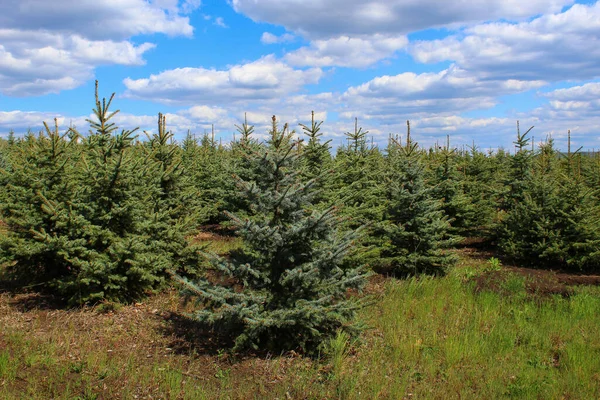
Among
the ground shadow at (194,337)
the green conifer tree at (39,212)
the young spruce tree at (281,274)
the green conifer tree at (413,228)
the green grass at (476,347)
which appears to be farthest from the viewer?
the green conifer tree at (413,228)

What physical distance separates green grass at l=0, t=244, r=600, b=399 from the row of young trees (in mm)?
456

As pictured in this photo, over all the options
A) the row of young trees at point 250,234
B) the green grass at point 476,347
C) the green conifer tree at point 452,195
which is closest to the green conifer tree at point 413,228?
the row of young trees at point 250,234

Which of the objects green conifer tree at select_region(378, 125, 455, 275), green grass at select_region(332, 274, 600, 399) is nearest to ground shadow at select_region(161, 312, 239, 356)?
green grass at select_region(332, 274, 600, 399)

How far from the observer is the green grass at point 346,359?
477 cm

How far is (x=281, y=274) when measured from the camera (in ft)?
17.9

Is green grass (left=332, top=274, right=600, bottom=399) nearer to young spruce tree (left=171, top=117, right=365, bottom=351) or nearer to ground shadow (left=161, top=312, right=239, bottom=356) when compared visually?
young spruce tree (left=171, top=117, right=365, bottom=351)

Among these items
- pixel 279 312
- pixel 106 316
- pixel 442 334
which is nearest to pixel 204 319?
pixel 279 312

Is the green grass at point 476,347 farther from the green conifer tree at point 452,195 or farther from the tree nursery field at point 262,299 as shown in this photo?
the green conifer tree at point 452,195

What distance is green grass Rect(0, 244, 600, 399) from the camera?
4.77 meters

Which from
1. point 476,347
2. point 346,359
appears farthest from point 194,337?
point 476,347

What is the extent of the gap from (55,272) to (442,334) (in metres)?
6.15

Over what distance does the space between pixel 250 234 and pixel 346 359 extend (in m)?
1.93

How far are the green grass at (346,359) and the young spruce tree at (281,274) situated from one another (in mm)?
354

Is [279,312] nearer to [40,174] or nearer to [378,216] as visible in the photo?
[40,174]
